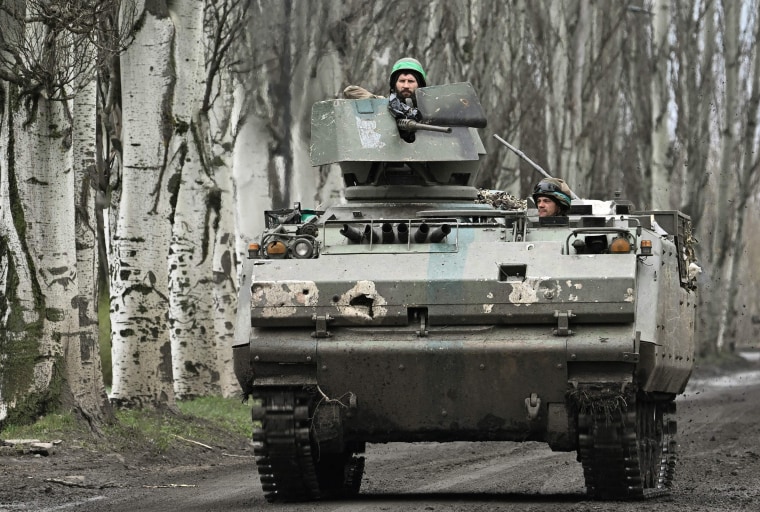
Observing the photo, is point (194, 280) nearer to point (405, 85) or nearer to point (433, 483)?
point (433, 483)

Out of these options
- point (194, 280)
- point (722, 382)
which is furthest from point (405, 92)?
point (722, 382)

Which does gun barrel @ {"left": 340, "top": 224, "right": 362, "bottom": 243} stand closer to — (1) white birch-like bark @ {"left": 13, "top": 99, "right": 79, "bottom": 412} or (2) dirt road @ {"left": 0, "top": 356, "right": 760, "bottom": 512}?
(2) dirt road @ {"left": 0, "top": 356, "right": 760, "bottom": 512}

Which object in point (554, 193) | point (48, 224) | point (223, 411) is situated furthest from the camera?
point (223, 411)

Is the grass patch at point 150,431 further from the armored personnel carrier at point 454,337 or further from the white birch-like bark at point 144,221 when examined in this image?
the armored personnel carrier at point 454,337

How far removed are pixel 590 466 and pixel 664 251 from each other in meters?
1.69

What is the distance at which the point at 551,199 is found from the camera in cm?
1298

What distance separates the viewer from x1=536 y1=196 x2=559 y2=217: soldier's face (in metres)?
13.0

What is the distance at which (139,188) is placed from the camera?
689 inches

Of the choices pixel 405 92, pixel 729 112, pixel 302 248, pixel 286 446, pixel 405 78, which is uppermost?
pixel 729 112

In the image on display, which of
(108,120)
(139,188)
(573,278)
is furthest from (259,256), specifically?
(108,120)

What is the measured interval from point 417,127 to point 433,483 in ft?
9.96

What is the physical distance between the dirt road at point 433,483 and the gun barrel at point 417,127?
9.49ft

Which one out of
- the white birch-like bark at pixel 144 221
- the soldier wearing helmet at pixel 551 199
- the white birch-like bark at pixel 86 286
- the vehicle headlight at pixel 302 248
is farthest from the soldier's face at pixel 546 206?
the white birch-like bark at pixel 144 221

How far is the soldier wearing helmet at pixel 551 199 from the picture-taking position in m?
12.9
